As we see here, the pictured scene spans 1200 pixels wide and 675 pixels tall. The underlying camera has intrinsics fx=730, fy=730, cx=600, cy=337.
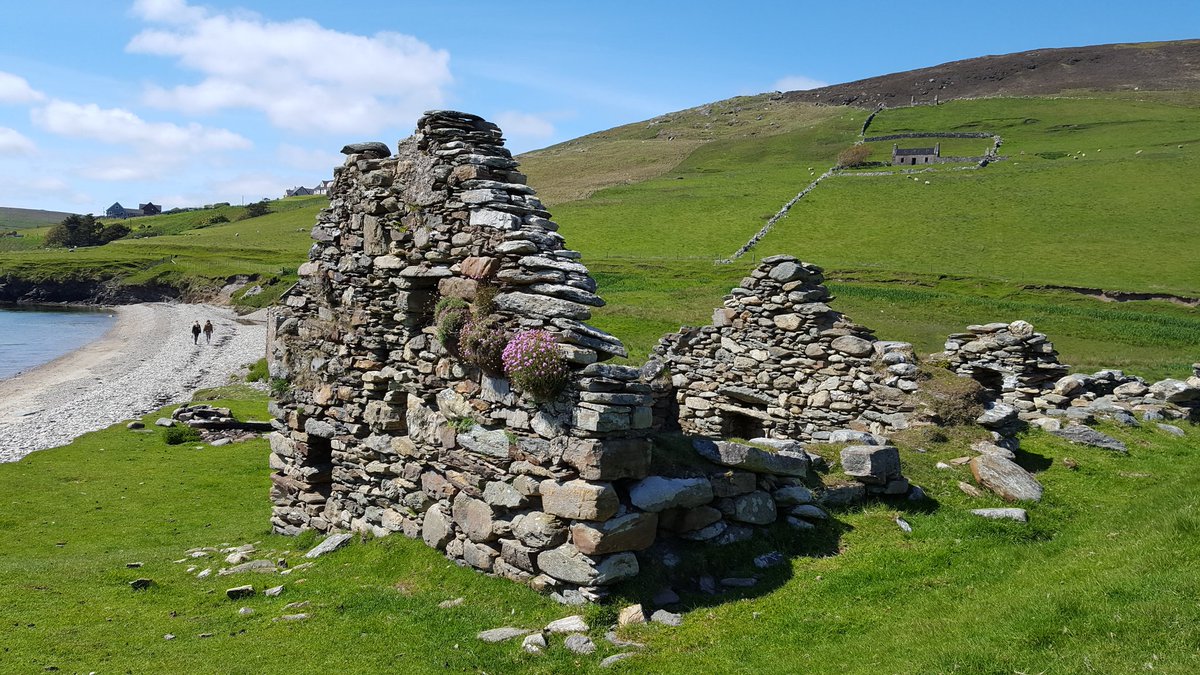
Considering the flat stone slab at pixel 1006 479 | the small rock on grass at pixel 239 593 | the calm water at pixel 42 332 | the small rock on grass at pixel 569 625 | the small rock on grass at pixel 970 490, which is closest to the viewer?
the small rock on grass at pixel 569 625

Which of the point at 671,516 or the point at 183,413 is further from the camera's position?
the point at 183,413

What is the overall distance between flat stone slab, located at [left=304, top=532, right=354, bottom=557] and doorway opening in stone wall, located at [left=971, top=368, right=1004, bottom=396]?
1713 cm

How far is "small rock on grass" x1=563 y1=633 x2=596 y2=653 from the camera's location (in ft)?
26.9

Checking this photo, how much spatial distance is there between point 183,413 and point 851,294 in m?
40.4

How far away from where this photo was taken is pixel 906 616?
8250mm

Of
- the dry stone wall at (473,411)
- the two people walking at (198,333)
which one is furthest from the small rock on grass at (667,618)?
the two people walking at (198,333)

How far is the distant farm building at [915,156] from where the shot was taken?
126 meters

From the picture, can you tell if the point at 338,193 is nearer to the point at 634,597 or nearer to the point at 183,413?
the point at 634,597

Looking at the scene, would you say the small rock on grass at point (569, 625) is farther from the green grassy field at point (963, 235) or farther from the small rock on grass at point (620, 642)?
the green grassy field at point (963, 235)

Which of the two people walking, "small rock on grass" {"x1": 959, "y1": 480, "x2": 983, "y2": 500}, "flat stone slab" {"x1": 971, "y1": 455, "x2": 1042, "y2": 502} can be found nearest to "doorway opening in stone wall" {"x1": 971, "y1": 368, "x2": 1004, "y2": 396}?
"flat stone slab" {"x1": 971, "y1": 455, "x2": 1042, "y2": 502}

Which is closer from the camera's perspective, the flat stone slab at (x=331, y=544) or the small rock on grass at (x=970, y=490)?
the small rock on grass at (x=970, y=490)

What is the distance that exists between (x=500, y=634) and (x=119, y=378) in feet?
172

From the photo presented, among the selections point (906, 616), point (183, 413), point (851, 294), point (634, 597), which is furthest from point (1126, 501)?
point (851, 294)

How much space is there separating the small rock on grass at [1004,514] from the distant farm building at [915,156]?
12717 centimetres
